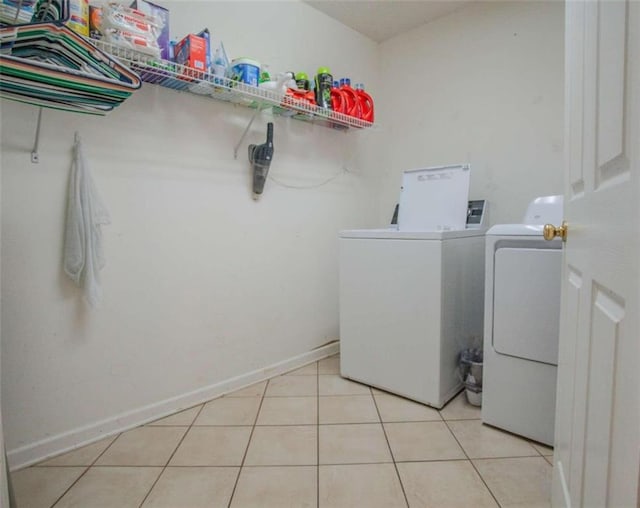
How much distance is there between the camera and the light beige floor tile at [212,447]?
Answer: 1356 mm

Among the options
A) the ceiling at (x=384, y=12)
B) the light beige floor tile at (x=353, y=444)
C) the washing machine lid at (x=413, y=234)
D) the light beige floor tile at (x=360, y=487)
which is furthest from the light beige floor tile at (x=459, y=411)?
the ceiling at (x=384, y=12)

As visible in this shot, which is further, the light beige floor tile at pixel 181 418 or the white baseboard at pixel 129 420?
the light beige floor tile at pixel 181 418

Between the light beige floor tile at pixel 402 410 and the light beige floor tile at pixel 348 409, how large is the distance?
0.15 feet

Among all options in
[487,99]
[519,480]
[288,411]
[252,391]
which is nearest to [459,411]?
[519,480]

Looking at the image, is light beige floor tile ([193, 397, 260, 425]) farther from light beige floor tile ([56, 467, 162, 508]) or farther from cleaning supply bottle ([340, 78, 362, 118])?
cleaning supply bottle ([340, 78, 362, 118])

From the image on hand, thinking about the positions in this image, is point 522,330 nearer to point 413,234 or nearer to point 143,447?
point 413,234

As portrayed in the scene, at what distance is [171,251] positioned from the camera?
168cm

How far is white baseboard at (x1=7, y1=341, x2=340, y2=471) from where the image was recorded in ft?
4.38

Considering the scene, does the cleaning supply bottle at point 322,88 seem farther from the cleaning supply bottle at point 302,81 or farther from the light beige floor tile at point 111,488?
the light beige floor tile at point 111,488

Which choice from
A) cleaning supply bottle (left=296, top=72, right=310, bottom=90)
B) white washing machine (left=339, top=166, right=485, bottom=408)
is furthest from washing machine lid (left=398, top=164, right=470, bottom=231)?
cleaning supply bottle (left=296, top=72, right=310, bottom=90)

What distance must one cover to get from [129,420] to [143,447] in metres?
0.19

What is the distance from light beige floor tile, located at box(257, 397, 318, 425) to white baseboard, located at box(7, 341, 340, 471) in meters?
0.24

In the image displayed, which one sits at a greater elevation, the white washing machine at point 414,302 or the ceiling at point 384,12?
the ceiling at point 384,12

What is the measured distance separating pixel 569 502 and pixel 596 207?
69 centimetres
